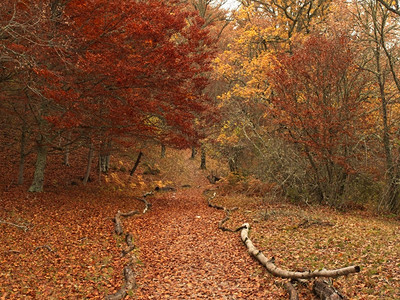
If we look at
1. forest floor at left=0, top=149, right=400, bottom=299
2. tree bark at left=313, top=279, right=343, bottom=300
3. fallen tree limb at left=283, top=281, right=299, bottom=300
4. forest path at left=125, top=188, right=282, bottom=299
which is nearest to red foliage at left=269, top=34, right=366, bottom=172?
forest floor at left=0, top=149, right=400, bottom=299

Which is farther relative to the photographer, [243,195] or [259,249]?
[243,195]

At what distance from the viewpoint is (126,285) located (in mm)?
7047

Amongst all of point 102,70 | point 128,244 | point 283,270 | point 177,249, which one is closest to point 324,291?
point 283,270

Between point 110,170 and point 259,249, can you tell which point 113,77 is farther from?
point 110,170

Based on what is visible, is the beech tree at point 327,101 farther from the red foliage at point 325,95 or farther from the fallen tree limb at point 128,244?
the fallen tree limb at point 128,244

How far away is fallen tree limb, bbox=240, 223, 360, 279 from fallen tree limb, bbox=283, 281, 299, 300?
21 centimetres

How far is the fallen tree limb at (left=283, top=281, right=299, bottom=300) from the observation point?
5.92 meters

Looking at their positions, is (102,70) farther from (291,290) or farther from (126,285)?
(291,290)

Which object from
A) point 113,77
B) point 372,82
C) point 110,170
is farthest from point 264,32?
point 110,170

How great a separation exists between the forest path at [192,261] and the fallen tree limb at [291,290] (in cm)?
22

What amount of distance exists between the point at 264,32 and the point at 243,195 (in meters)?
8.81

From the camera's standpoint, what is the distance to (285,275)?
6.76 metres

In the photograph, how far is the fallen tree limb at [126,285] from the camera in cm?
655

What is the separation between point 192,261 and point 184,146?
21.7ft
